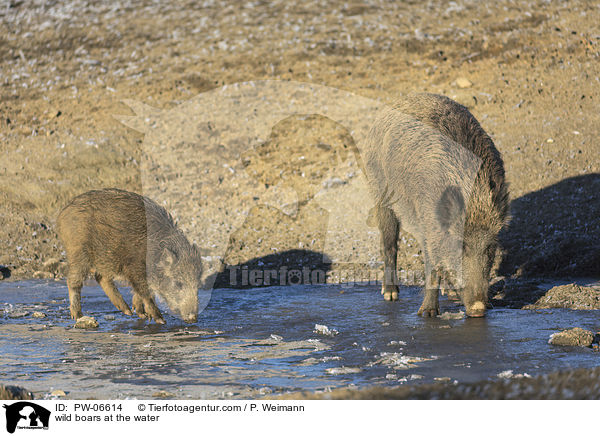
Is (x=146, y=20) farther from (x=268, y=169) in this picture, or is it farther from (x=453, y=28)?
(x=268, y=169)

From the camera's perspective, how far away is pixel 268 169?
14.3 m

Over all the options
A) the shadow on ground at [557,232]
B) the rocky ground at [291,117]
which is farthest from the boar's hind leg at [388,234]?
the shadow on ground at [557,232]

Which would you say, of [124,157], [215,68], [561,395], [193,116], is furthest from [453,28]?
[561,395]

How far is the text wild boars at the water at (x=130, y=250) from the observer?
325 inches

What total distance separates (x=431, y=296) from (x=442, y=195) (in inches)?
41.2

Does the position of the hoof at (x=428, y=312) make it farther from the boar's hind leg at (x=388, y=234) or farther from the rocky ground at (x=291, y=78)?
the rocky ground at (x=291, y=78)

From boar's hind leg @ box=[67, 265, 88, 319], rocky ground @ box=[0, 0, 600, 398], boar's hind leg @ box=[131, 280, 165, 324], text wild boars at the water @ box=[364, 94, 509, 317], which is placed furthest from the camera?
rocky ground @ box=[0, 0, 600, 398]

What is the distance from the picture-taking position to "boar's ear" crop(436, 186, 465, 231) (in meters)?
7.44
